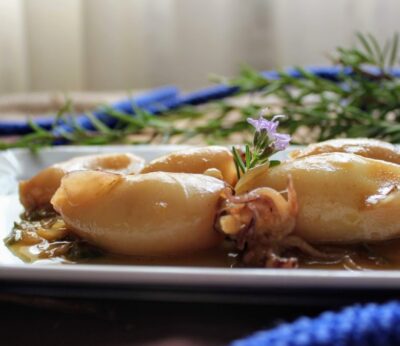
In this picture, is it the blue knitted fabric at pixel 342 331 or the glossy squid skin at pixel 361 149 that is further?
the glossy squid skin at pixel 361 149

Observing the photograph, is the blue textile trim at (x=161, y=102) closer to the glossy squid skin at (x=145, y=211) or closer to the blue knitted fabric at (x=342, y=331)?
the glossy squid skin at (x=145, y=211)

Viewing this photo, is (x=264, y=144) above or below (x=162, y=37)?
above

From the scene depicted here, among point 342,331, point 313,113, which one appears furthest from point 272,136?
point 313,113

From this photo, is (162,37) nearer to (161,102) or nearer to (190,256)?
(161,102)

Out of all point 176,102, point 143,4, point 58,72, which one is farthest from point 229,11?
point 176,102

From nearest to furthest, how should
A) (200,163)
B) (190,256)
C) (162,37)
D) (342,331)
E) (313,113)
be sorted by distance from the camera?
(342,331) → (190,256) → (200,163) → (313,113) → (162,37)

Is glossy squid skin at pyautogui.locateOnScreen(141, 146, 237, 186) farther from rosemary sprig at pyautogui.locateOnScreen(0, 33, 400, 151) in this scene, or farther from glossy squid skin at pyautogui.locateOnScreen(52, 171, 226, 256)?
rosemary sprig at pyautogui.locateOnScreen(0, 33, 400, 151)

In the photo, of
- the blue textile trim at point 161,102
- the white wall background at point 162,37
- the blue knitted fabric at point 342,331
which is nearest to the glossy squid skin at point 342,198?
the blue knitted fabric at point 342,331
